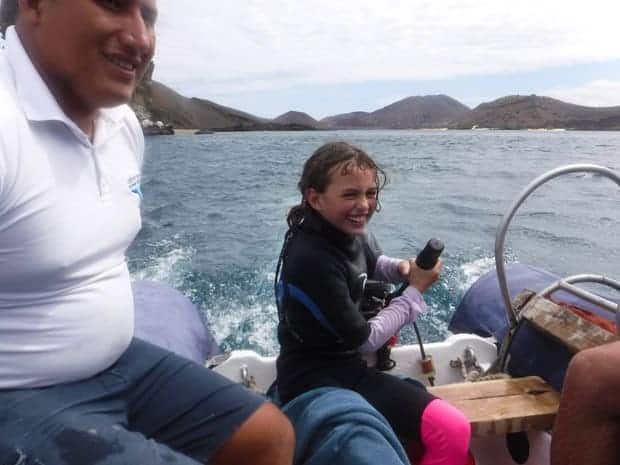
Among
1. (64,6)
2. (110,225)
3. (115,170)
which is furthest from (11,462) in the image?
(64,6)

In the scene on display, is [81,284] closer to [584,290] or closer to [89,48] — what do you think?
[89,48]

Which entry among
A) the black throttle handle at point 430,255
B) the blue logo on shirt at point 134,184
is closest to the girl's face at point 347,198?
the black throttle handle at point 430,255

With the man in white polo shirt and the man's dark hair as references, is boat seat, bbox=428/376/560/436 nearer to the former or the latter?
the man in white polo shirt

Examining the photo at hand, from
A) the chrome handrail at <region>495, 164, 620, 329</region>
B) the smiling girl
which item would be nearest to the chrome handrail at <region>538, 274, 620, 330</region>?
the chrome handrail at <region>495, 164, 620, 329</region>

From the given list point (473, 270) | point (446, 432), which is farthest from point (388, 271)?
point (473, 270)

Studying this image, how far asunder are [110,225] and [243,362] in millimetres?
1399

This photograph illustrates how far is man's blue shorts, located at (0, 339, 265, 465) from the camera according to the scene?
40.1 inches

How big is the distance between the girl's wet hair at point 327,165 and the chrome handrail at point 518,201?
467mm

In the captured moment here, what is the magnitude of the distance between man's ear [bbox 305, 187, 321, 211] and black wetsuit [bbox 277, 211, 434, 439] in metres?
0.04

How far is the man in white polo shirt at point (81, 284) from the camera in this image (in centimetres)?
103

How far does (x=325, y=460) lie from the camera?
1400 millimetres

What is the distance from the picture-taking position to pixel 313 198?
2.02 metres

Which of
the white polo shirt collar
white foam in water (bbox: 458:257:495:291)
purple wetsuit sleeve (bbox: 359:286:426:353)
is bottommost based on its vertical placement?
white foam in water (bbox: 458:257:495:291)

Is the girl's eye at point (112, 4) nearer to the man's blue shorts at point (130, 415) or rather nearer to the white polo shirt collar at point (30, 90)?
the white polo shirt collar at point (30, 90)
